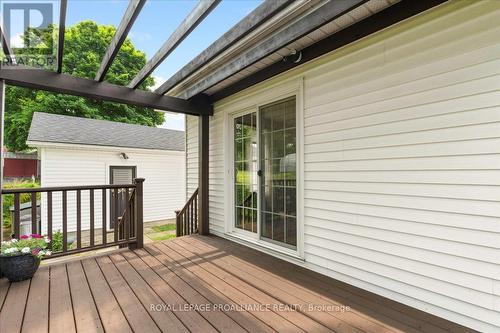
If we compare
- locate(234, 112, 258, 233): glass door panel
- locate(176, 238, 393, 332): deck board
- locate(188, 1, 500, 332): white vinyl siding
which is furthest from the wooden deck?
locate(234, 112, 258, 233): glass door panel

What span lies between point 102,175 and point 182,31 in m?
6.99

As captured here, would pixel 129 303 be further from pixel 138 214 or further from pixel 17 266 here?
pixel 138 214

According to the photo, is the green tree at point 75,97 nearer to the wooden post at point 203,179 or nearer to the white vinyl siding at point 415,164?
the wooden post at point 203,179

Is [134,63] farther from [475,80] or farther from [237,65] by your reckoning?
[475,80]

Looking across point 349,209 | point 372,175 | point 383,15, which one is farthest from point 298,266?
point 383,15

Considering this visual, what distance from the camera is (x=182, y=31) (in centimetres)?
215

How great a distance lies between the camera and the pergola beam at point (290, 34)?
5.97ft

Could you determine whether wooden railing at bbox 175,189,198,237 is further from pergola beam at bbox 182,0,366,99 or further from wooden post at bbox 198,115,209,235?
pergola beam at bbox 182,0,366,99

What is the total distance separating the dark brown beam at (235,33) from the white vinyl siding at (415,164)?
928mm

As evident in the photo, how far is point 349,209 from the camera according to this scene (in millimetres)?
2406

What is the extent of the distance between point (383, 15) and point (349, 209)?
1.68 m

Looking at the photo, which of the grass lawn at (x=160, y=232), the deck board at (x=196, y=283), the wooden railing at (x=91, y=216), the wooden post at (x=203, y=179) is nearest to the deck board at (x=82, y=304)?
the wooden railing at (x=91, y=216)

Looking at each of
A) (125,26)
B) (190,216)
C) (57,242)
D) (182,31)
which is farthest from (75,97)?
(182,31)

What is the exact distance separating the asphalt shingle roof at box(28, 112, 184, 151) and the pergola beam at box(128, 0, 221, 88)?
588 cm
